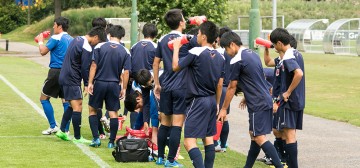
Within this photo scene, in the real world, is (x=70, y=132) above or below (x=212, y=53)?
below

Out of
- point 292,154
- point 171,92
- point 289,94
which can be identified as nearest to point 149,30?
point 171,92

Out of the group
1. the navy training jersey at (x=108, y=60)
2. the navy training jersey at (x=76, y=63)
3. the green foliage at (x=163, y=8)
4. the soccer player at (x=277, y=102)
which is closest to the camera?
the soccer player at (x=277, y=102)

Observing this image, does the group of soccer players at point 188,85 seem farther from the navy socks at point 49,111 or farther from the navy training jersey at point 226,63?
the navy socks at point 49,111

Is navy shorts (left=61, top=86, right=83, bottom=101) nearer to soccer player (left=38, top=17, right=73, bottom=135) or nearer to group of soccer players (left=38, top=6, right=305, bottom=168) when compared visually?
group of soccer players (left=38, top=6, right=305, bottom=168)

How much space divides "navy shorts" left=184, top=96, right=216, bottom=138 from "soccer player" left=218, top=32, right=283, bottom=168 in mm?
244

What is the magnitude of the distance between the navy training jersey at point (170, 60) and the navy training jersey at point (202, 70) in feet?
1.95

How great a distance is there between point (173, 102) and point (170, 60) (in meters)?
0.68

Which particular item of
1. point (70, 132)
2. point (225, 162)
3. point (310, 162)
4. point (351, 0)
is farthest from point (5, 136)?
point (351, 0)

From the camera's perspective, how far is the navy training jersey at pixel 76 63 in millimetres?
13234

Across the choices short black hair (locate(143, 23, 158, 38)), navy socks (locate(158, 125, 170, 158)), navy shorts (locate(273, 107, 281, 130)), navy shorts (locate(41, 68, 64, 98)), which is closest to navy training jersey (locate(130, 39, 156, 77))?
short black hair (locate(143, 23, 158, 38))

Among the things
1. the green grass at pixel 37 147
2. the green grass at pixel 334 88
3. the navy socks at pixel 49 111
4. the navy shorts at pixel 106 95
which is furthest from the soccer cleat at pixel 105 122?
the green grass at pixel 334 88

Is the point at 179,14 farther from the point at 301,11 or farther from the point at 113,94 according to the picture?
the point at 301,11

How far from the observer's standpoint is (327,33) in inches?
2080

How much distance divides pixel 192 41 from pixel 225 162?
2076 millimetres
